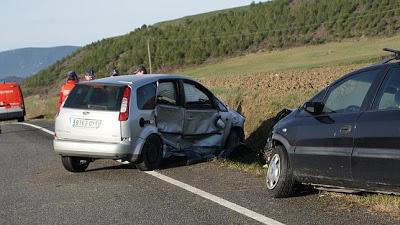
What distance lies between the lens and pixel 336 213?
6.82 m

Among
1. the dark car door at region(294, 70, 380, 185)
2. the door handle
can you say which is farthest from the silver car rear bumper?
the door handle

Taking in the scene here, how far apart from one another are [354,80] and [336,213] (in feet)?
5.05

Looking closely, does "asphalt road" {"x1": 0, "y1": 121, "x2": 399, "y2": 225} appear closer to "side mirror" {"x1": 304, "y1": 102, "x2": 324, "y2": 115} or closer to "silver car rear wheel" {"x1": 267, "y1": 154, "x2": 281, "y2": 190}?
"silver car rear wheel" {"x1": 267, "y1": 154, "x2": 281, "y2": 190}

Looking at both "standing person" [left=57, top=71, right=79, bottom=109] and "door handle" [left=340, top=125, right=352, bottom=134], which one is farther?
"standing person" [left=57, top=71, right=79, bottom=109]

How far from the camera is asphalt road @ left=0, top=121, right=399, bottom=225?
6.80 metres

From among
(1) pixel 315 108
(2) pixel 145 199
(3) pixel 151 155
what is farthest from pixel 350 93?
(3) pixel 151 155

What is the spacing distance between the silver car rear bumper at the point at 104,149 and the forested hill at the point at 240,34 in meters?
69.4

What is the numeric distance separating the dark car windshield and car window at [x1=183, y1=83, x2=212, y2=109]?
5.73 feet

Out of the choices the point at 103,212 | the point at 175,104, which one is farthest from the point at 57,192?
the point at 175,104

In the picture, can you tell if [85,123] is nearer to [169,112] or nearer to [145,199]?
[169,112]

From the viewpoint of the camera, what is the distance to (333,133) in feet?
23.1

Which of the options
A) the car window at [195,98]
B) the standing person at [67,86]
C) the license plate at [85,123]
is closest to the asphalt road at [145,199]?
the license plate at [85,123]

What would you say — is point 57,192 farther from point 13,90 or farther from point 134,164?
point 13,90

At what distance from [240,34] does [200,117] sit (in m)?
90.9
